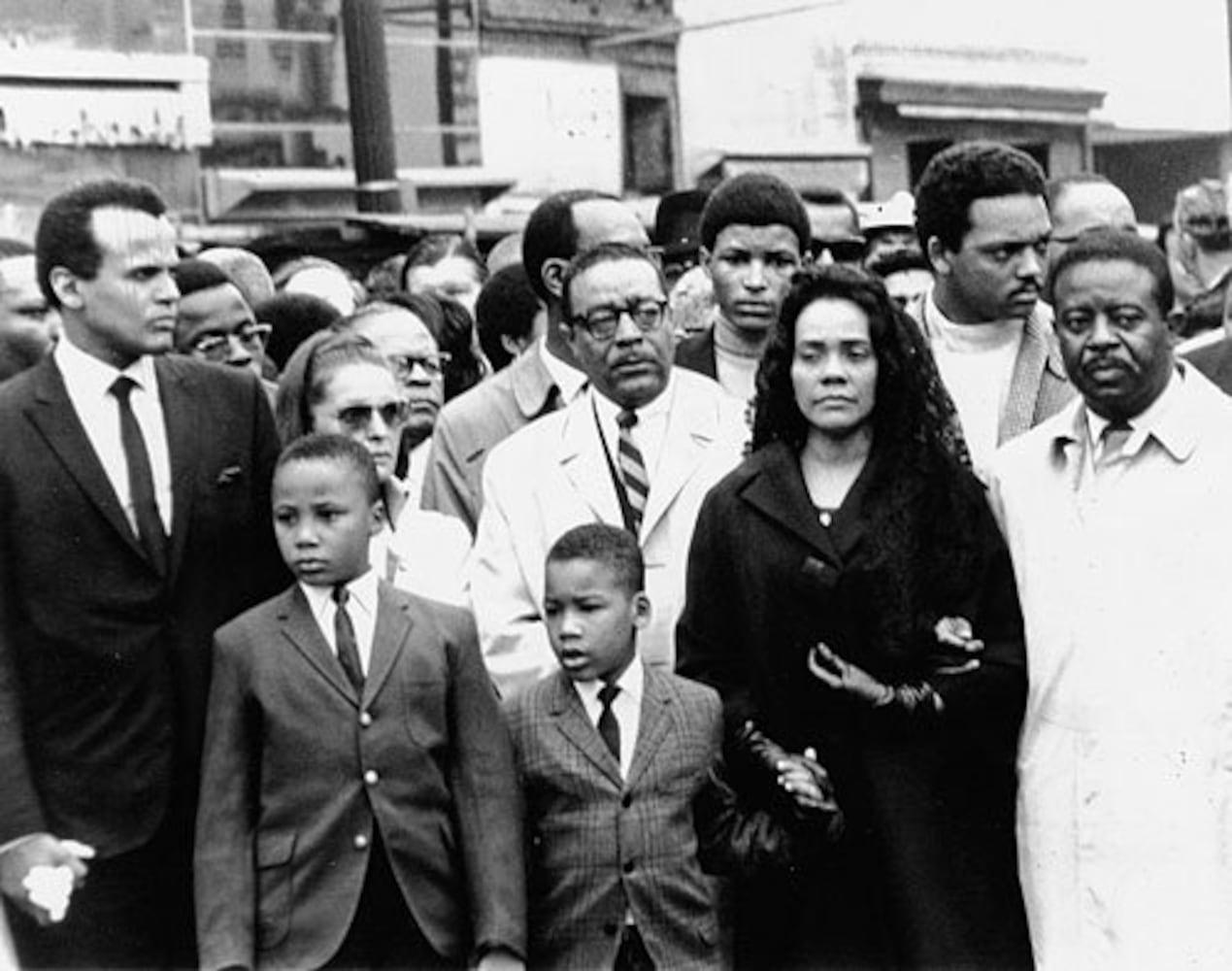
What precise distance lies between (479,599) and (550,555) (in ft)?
1.33

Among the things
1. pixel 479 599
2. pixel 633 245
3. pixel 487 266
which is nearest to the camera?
pixel 479 599

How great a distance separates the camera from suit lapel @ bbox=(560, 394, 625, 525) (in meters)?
5.47

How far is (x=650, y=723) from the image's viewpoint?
4973 mm

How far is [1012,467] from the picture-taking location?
4.98 m

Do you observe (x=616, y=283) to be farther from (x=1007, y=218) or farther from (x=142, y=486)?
(x=142, y=486)

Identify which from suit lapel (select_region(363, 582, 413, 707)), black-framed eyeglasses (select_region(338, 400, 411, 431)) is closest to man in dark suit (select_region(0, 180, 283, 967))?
suit lapel (select_region(363, 582, 413, 707))

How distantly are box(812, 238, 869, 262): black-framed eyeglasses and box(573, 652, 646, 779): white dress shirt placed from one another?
13.0 ft

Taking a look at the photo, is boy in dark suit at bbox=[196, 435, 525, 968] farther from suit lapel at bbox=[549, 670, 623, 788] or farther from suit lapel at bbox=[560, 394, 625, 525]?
suit lapel at bbox=[560, 394, 625, 525]

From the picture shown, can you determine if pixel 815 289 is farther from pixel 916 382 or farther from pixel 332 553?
pixel 332 553

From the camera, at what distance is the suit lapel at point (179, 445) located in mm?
4934

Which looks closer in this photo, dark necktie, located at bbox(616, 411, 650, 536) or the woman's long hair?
the woman's long hair

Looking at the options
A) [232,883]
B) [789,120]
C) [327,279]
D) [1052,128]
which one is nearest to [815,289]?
[232,883]

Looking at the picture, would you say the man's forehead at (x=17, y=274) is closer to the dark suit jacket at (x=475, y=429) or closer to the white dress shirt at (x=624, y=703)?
the dark suit jacket at (x=475, y=429)

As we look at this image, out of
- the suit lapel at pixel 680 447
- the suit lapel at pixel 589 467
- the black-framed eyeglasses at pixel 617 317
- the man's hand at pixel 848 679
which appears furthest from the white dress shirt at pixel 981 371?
the man's hand at pixel 848 679
